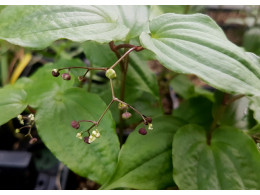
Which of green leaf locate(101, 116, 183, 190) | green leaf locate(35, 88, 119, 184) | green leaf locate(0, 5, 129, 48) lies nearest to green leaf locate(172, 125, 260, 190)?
green leaf locate(101, 116, 183, 190)

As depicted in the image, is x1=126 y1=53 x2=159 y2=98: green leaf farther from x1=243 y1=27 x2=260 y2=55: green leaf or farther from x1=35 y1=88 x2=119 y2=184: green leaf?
x1=243 y1=27 x2=260 y2=55: green leaf

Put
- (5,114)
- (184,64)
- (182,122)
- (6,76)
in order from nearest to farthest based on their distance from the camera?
1. (184,64)
2. (5,114)
3. (182,122)
4. (6,76)

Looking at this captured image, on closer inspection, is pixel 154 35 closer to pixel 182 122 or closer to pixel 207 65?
pixel 207 65

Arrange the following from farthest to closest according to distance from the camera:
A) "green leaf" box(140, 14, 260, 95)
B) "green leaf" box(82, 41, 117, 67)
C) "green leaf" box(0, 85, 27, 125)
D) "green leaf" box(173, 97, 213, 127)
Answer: "green leaf" box(173, 97, 213, 127) < "green leaf" box(82, 41, 117, 67) < "green leaf" box(0, 85, 27, 125) < "green leaf" box(140, 14, 260, 95)

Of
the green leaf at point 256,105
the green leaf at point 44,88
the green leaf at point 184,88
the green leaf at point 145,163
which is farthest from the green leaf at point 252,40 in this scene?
the green leaf at point 44,88

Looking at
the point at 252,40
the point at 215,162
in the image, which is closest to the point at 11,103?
the point at 215,162
